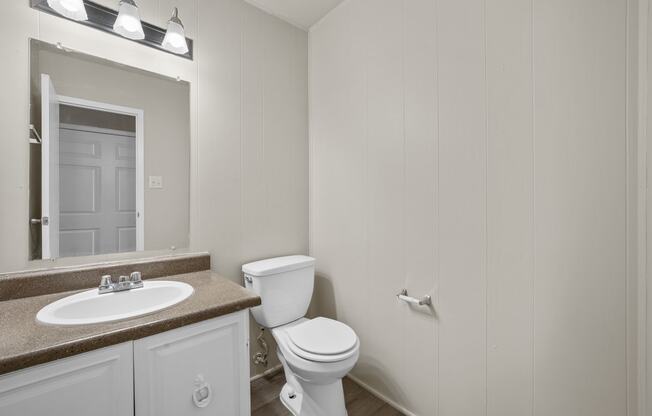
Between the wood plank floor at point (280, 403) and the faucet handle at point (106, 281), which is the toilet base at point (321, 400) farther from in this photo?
the faucet handle at point (106, 281)

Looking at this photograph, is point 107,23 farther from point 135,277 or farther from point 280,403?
point 280,403

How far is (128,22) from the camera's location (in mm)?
1260

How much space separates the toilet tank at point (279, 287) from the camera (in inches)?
63.0

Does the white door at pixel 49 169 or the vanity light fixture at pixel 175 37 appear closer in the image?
the white door at pixel 49 169

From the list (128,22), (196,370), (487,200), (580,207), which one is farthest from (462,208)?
(128,22)

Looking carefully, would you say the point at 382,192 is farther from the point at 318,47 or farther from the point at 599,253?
the point at 318,47

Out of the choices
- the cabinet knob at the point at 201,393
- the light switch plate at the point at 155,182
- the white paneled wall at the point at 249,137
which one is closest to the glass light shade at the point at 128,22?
the white paneled wall at the point at 249,137

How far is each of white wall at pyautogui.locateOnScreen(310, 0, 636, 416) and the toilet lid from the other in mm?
278

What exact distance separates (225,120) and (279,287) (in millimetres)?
1064

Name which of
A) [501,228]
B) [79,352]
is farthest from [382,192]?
[79,352]

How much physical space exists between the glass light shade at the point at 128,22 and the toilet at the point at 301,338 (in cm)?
130

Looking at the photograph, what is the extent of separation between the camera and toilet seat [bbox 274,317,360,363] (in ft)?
4.26

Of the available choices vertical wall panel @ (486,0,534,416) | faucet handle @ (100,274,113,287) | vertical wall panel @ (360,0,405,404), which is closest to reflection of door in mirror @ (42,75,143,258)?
faucet handle @ (100,274,113,287)

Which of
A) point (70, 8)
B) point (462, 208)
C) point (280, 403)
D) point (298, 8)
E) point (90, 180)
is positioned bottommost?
point (280, 403)
